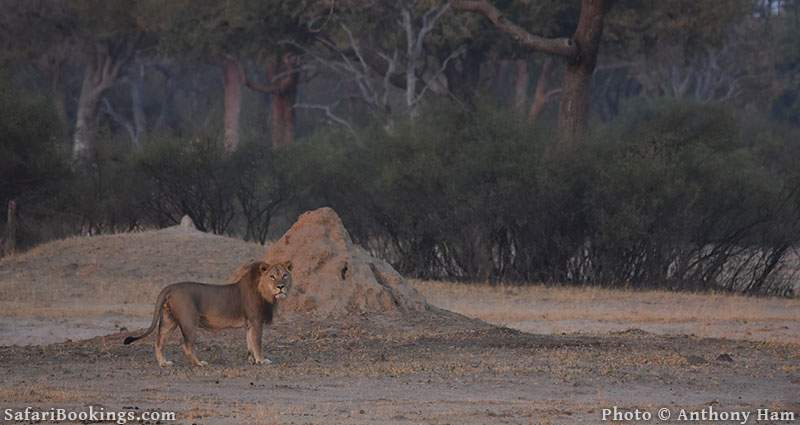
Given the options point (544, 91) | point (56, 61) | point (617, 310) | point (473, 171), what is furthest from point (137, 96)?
point (617, 310)

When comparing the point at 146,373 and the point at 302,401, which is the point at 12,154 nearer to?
the point at 146,373

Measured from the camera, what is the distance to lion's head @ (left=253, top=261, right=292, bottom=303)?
13375mm

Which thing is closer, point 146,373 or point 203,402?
point 203,402

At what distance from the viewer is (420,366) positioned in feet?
46.4

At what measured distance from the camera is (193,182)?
104 feet

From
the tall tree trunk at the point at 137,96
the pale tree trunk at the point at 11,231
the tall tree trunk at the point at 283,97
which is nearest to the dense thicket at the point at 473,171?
the pale tree trunk at the point at 11,231

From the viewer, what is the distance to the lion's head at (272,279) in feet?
43.9

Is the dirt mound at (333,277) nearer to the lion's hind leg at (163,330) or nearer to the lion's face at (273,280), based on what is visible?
the lion's face at (273,280)

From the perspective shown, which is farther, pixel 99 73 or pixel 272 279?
pixel 99 73

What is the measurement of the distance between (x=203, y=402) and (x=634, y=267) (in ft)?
53.1

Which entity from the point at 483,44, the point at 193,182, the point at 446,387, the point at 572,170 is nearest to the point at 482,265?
the point at 572,170

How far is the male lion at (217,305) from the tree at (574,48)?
15.8 meters

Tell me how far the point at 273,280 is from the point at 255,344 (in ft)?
2.44

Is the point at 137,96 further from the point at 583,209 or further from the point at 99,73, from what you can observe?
the point at 583,209
